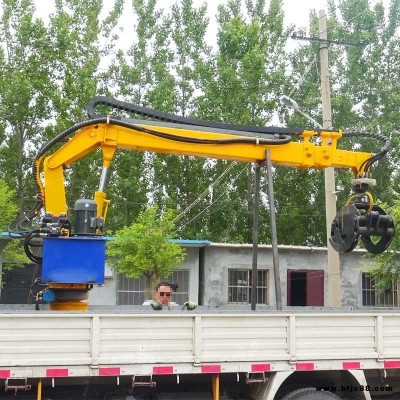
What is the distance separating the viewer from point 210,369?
686 centimetres

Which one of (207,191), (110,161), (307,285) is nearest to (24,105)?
(207,191)

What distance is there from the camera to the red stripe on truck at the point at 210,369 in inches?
270

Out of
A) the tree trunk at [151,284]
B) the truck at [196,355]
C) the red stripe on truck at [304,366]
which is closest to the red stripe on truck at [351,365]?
the truck at [196,355]

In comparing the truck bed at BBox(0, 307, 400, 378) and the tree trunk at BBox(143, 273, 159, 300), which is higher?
the tree trunk at BBox(143, 273, 159, 300)

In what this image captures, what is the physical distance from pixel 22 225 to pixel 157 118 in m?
2.62

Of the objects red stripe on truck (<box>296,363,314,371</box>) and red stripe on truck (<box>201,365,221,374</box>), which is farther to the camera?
red stripe on truck (<box>296,363,314,371</box>)

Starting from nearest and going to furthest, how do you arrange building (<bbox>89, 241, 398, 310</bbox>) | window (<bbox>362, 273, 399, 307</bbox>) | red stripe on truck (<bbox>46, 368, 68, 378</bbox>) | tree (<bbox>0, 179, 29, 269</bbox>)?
red stripe on truck (<bbox>46, 368, 68, 378</bbox>) < tree (<bbox>0, 179, 29, 269</bbox>) < building (<bbox>89, 241, 398, 310</bbox>) < window (<bbox>362, 273, 399, 307</bbox>)

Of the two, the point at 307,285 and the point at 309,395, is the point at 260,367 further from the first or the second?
the point at 307,285

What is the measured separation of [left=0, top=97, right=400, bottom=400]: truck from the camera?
21.3 feet

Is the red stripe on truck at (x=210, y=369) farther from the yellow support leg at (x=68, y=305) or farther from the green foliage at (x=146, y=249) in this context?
the green foliage at (x=146, y=249)

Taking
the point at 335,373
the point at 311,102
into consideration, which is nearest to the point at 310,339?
the point at 335,373

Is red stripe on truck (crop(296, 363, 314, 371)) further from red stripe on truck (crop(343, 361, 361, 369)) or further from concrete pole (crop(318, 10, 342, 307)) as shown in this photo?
concrete pole (crop(318, 10, 342, 307))

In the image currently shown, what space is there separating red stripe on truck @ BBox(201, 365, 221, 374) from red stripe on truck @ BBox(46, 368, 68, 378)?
1.43 meters

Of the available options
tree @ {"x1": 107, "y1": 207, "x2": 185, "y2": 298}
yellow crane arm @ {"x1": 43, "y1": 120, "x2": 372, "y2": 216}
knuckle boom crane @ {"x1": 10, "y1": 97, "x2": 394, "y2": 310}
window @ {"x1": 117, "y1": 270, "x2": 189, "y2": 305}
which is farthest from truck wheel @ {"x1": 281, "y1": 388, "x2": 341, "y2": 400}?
window @ {"x1": 117, "y1": 270, "x2": 189, "y2": 305}
